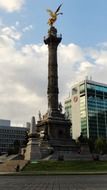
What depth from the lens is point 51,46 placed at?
80.9 meters

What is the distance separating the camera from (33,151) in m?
65.1

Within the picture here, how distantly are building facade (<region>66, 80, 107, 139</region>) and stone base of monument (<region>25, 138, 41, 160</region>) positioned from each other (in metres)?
79.7

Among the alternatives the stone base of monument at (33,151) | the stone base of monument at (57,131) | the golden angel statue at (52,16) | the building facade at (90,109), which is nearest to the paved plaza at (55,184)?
the stone base of monument at (33,151)

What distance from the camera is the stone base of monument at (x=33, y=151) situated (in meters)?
63.9

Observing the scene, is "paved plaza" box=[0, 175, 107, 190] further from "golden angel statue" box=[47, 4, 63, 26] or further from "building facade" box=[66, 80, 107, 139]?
"building facade" box=[66, 80, 107, 139]

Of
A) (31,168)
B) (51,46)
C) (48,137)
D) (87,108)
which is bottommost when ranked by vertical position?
(31,168)

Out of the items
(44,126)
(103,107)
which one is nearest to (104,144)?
(44,126)

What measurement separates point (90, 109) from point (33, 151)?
286 feet

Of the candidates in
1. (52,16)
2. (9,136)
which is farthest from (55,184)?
(9,136)

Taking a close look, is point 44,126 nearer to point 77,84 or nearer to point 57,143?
point 57,143

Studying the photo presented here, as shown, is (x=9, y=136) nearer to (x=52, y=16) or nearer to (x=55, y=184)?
(x=52, y=16)

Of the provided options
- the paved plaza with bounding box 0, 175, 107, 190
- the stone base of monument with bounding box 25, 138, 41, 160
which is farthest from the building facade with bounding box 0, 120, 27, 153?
the paved plaza with bounding box 0, 175, 107, 190

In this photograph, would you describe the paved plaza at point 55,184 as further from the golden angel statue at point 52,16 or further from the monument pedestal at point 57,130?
the golden angel statue at point 52,16

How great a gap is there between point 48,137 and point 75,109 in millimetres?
85018
